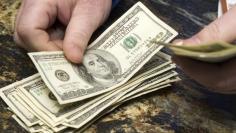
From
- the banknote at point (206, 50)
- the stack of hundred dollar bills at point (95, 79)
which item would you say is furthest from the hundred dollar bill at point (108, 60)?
the banknote at point (206, 50)

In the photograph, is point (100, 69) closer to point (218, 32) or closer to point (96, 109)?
point (96, 109)

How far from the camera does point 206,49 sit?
856 mm

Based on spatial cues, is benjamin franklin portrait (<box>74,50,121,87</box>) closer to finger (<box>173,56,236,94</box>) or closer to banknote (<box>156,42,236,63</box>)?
finger (<box>173,56,236,94</box>)

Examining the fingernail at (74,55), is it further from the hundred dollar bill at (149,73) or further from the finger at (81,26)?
the hundred dollar bill at (149,73)

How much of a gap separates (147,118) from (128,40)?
221 mm

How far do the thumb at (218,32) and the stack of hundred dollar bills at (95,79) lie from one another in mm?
96

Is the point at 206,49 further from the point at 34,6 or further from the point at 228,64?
the point at 34,6

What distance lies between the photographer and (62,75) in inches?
42.1

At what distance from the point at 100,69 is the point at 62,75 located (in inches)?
4.3

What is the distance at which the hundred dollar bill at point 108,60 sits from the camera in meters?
1.04

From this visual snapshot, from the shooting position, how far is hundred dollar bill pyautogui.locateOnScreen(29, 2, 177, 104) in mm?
1043

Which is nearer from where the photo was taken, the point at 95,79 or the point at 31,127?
the point at 31,127

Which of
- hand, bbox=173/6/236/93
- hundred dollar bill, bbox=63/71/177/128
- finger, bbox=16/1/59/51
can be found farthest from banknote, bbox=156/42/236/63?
finger, bbox=16/1/59/51

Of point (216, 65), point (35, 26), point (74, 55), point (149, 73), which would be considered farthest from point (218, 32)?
point (35, 26)
